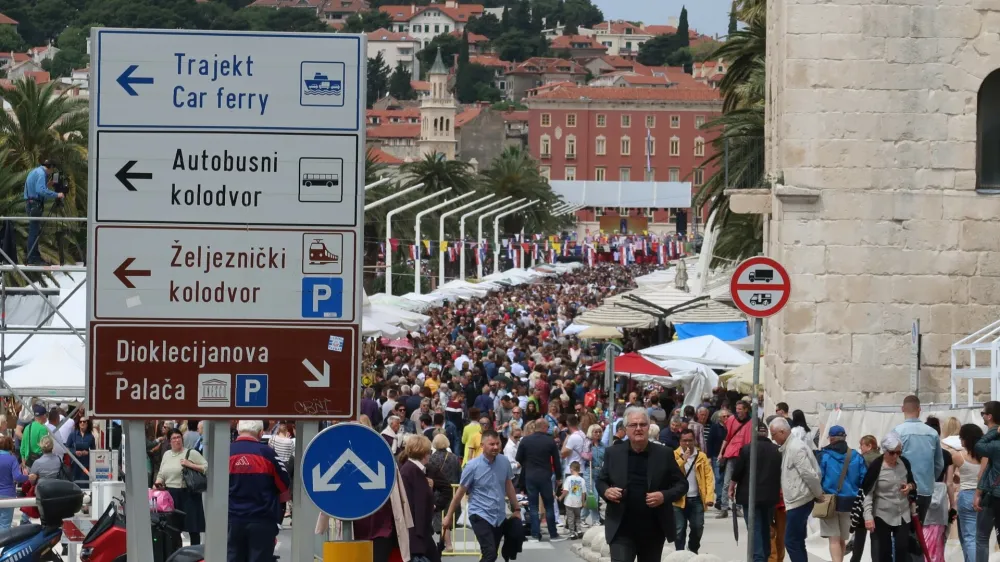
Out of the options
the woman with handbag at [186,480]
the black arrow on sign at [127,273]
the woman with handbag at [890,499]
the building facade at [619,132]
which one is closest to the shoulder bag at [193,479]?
the woman with handbag at [186,480]

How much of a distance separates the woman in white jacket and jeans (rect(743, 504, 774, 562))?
159 millimetres

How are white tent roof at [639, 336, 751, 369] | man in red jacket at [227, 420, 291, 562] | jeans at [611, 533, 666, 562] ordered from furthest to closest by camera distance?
white tent roof at [639, 336, 751, 369]
man in red jacket at [227, 420, 291, 562]
jeans at [611, 533, 666, 562]

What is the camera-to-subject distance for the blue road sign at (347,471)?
25.6 ft

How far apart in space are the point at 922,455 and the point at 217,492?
22.5ft

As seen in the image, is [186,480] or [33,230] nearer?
[186,480]

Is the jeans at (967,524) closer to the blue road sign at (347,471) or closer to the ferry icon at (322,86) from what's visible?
the blue road sign at (347,471)

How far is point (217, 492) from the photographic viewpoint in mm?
7941

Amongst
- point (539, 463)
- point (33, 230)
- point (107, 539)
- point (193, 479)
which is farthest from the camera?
point (33, 230)

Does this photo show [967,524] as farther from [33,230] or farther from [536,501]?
[33,230]

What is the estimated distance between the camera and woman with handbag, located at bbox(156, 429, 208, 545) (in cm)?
1483

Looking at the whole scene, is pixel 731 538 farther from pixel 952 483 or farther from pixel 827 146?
pixel 827 146

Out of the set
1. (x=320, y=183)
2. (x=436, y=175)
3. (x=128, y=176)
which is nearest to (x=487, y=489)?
(x=320, y=183)

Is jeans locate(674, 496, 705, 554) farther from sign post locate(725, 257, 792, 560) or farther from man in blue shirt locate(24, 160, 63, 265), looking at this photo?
man in blue shirt locate(24, 160, 63, 265)

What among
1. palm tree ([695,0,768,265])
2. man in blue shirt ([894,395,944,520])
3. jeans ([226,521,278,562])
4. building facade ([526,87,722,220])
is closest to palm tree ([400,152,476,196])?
palm tree ([695,0,768,265])
